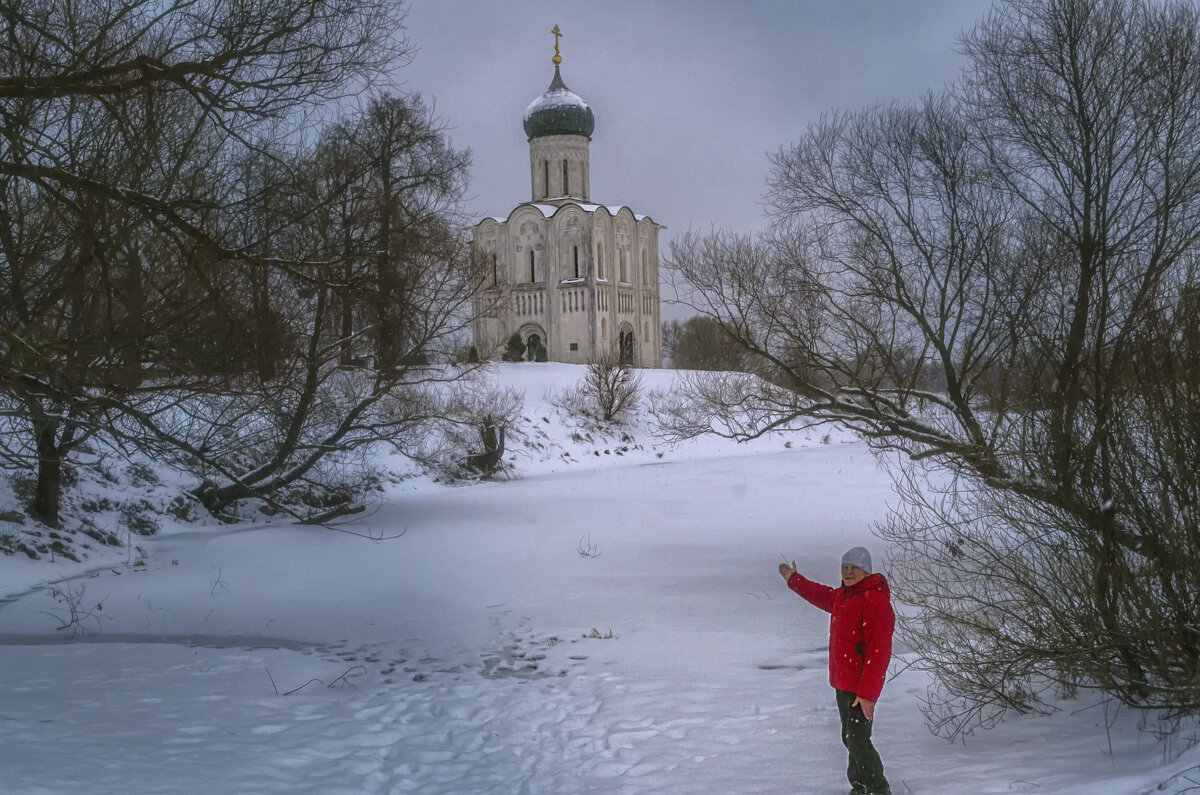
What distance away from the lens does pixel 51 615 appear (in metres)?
9.33

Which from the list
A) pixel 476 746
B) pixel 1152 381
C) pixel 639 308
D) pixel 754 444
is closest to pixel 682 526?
pixel 476 746

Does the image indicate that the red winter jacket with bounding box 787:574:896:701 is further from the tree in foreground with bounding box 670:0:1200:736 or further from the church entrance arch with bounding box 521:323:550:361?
the church entrance arch with bounding box 521:323:550:361

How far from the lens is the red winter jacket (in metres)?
4.40

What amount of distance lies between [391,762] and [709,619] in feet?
13.7

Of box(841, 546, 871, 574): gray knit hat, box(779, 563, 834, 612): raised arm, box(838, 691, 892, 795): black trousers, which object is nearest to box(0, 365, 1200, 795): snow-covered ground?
box(838, 691, 892, 795): black trousers

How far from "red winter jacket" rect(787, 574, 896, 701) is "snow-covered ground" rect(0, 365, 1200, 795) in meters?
0.65

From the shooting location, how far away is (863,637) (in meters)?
4.49

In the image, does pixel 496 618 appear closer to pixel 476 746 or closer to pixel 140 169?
pixel 476 746

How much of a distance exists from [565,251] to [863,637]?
139 ft

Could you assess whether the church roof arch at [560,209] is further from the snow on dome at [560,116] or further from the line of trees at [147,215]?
the line of trees at [147,215]

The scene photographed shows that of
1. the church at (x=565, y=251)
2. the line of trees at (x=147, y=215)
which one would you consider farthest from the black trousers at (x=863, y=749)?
the church at (x=565, y=251)

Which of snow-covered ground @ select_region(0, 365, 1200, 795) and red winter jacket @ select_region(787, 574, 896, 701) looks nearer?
red winter jacket @ select_region(787, 574, 896, 701)

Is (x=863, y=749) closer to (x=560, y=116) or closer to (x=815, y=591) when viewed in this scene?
(x=815, y=591)

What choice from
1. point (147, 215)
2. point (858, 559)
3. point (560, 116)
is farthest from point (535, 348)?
point (858, 559)
